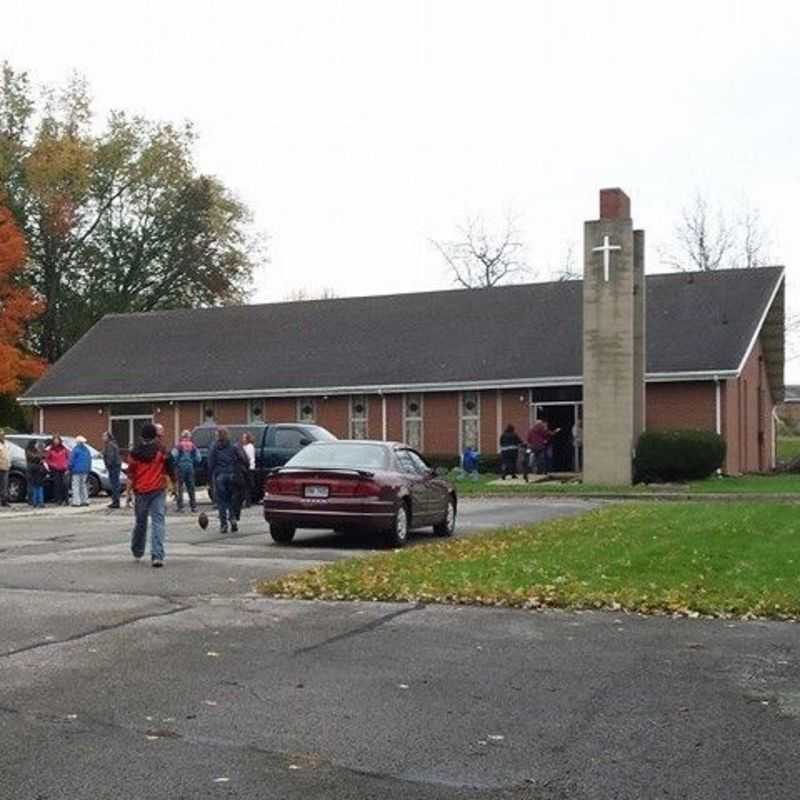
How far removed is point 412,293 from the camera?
4662 cm

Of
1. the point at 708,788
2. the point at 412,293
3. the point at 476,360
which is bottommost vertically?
the point at 708,788

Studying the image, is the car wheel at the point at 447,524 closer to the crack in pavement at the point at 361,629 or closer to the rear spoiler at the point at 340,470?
the rear spoiler at the point at 340,470

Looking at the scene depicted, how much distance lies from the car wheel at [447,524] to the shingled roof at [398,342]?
1860 centimetres

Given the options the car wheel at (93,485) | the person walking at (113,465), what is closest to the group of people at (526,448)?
the car wheel at (93,485)

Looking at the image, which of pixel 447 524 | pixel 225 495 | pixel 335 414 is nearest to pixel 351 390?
pixel 335 414

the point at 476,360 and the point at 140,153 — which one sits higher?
the point at 140,153

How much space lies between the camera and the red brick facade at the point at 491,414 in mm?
35844

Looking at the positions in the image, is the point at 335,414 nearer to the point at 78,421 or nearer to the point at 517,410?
the point at 517,410

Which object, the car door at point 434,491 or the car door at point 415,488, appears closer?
the car door at point 415,488

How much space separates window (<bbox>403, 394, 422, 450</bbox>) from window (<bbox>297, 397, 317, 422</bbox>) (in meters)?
3.38

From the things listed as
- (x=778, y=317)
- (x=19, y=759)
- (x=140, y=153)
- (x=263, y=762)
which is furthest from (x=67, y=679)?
(x=140, y=153)

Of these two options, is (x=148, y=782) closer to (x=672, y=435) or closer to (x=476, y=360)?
(x=672, y=435)

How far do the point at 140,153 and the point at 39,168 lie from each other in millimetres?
6831

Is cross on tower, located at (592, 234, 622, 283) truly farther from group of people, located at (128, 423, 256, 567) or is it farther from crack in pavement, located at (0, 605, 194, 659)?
crack in pavement, located at (0, 605, 194, 659)
